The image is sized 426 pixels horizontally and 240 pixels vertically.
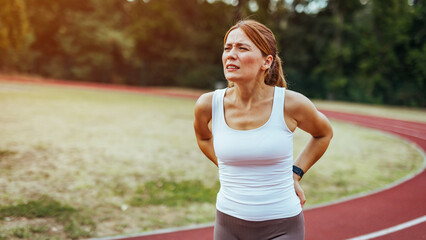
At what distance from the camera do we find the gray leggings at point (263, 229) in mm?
2031

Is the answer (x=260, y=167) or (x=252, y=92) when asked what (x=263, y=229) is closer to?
(x=260, y=167)

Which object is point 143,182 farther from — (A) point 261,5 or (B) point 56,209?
(A) point 261,5

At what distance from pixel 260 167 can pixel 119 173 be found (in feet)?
19.5

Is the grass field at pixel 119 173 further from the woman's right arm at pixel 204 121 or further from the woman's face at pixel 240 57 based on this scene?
the woman's face at pixel 240 57

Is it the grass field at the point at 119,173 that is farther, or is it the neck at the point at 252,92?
the grass field at the point at 119,173

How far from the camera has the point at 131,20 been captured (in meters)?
41.4

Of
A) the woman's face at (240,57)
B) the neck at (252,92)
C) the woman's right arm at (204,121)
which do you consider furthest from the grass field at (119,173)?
the woman's face at (240,57)

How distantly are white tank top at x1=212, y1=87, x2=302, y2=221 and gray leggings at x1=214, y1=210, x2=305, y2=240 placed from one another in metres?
0.03

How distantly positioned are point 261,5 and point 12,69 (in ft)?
77.3

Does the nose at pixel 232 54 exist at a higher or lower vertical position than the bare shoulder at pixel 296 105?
higher

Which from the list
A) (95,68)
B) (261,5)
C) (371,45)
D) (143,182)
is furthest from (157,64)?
(143,182)

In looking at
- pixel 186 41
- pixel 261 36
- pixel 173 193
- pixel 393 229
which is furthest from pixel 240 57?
pixel 186 41

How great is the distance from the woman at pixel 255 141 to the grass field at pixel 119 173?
10.7ft

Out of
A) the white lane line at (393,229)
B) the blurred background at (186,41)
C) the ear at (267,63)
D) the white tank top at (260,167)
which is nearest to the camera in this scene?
the white tank top at (260,167)
